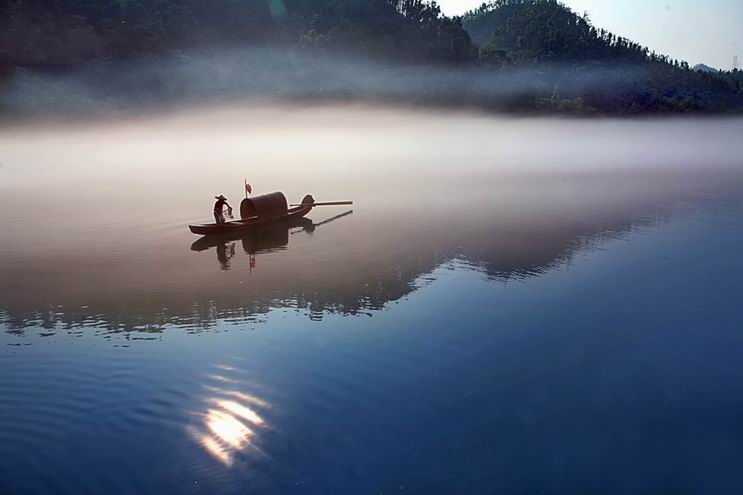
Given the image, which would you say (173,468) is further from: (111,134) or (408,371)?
(111,134)

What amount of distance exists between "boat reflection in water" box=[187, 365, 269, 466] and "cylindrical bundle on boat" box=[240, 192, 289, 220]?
44.2ft

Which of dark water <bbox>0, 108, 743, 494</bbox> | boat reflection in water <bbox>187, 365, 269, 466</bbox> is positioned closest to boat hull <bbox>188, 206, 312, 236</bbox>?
dark water <bbox>0, 108, 743, 494</bbox>

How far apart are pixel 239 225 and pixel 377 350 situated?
40.5ft

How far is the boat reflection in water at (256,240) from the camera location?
67.7ft

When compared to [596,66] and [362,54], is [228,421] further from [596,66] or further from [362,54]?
[596,66]

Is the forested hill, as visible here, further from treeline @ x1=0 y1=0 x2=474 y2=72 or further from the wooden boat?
the wooden boat

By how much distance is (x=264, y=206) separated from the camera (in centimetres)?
2425

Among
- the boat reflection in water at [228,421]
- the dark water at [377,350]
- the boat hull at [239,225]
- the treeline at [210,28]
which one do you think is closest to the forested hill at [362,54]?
Answer: the treeline at [210,28]

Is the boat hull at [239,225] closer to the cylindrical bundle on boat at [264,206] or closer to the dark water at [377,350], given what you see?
the cylindrical bundle on boat at [264,206]

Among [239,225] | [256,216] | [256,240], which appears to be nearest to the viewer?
[256,240]

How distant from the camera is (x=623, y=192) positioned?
1410 inches

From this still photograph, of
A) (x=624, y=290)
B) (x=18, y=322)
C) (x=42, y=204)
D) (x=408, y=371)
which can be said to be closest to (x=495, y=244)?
(x=624, y=290)

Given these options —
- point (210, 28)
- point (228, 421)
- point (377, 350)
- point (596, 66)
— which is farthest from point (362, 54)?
point (228, 421)

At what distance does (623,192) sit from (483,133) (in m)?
68.3
